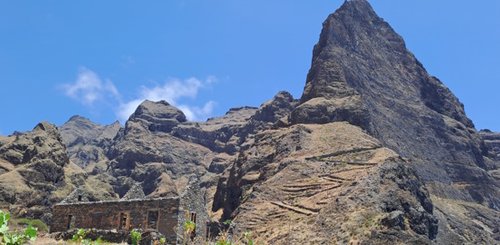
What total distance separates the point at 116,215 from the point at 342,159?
1544 inches

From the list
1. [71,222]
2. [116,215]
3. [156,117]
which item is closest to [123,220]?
[116,215]

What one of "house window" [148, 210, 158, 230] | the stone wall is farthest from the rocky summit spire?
"house window" [148, 210, 158, 230]

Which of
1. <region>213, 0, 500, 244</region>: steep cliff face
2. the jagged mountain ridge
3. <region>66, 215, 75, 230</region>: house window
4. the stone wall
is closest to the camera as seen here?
the stone wall

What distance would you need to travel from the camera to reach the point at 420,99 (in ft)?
387

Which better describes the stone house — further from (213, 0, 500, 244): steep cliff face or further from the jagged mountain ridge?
(213, 0, 500, 244): steep cliff face

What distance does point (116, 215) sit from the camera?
1407 inches

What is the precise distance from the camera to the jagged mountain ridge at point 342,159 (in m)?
56.2

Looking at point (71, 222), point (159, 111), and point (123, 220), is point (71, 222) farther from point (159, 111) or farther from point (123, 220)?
point (159, 111)

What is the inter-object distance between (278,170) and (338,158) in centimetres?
778

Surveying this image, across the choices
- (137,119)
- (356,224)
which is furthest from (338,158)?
(137,119)

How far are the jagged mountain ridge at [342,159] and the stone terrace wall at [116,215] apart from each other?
4638 mm

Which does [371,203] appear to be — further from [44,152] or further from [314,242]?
[44,152]

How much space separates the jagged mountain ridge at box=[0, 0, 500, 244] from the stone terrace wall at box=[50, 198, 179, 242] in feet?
15.2

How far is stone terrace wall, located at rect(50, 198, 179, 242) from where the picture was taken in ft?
113
